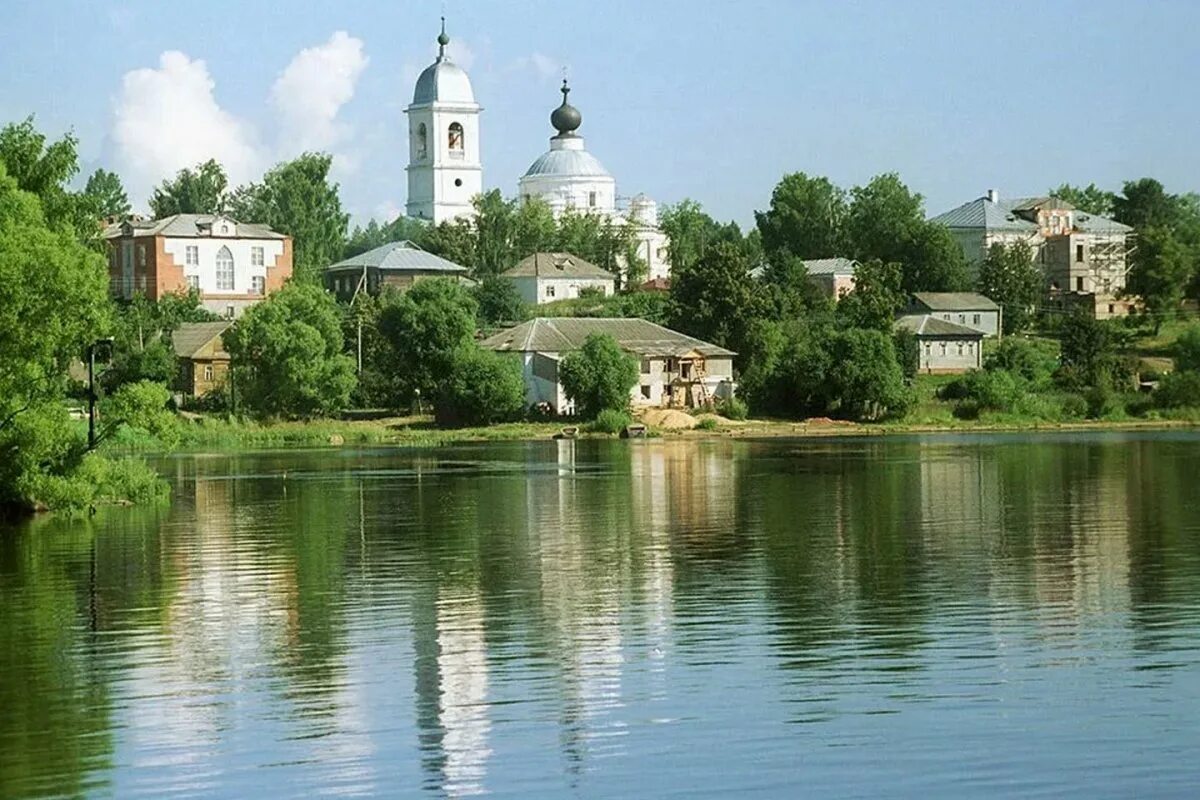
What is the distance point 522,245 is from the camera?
359ft

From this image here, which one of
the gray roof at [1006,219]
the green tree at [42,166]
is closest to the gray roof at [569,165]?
the gray roof at [1006,219]

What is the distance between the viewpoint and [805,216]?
11444 cm

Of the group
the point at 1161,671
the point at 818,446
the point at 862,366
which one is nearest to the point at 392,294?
the point at 862,366

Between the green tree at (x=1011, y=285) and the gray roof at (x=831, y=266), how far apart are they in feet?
22.8

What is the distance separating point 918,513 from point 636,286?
70100 mm

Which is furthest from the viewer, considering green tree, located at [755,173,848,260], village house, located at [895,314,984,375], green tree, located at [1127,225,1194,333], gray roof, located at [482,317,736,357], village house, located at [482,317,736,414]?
green tree, located at [755,173,848,260]

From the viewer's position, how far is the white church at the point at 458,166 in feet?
400

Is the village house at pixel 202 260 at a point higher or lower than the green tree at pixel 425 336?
higher

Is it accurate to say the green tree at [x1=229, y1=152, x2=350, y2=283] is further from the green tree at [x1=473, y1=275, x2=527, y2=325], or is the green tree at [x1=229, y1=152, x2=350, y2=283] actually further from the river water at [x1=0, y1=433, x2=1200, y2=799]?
the river water at [x1=0, y1=433, x2=1200, y2=799]

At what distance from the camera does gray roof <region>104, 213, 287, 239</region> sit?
307ft

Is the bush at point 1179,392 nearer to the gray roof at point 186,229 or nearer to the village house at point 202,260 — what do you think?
the village house at point 202,260

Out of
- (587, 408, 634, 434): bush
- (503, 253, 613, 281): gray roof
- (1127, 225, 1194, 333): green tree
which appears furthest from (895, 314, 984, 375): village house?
(503, 253, 613, 281): gray roof

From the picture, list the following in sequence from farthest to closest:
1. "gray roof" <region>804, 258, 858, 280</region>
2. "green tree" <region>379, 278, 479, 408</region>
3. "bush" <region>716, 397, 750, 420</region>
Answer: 1. "gray roof" <region>804, 258, 858, 280</region>
2. "bush" <region>716, 397, 750, 420</region>
3. "green tree" <region>379, 278, 479, 408</region>

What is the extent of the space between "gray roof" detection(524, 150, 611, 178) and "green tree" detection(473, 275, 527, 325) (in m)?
31.8
